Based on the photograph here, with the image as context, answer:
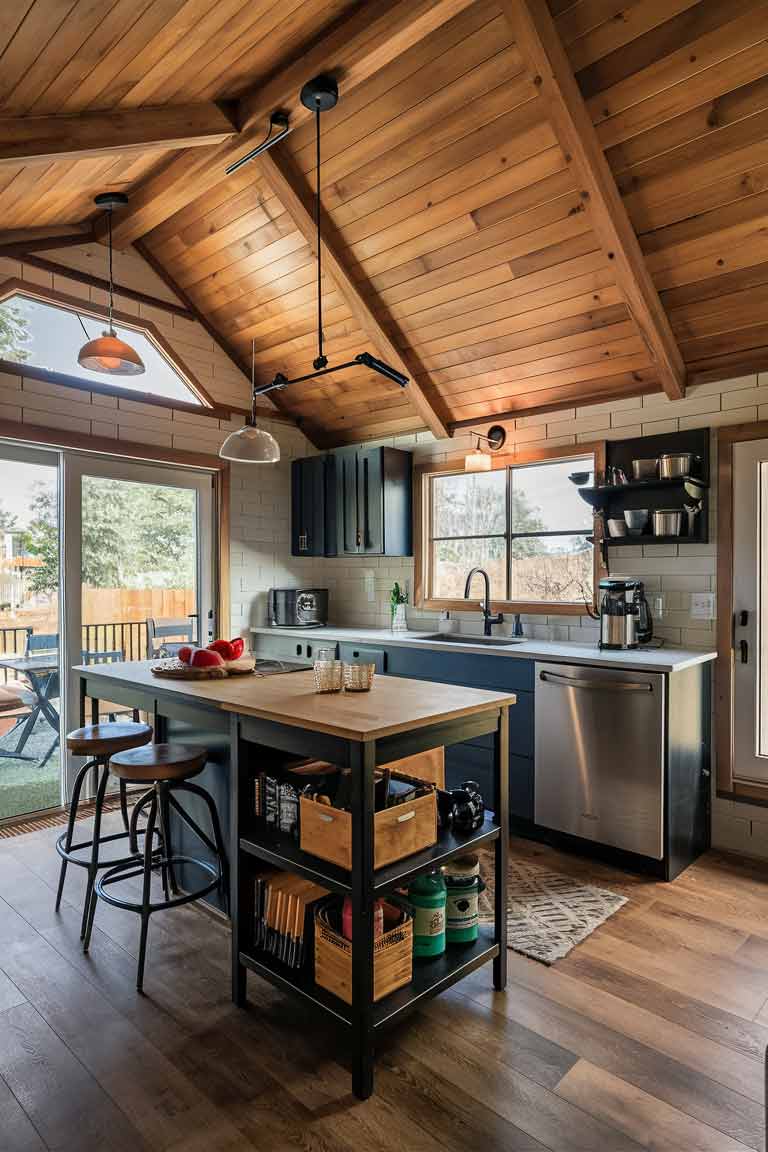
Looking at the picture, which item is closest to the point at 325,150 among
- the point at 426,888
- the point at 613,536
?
the point at 613,536

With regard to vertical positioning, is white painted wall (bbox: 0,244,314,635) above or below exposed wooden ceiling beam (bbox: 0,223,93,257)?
below

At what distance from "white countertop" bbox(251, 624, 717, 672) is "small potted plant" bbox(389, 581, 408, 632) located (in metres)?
0.16

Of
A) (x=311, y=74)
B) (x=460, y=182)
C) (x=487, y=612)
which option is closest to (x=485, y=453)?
(x=487, y=612)

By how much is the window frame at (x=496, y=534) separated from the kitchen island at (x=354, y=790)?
1.85m

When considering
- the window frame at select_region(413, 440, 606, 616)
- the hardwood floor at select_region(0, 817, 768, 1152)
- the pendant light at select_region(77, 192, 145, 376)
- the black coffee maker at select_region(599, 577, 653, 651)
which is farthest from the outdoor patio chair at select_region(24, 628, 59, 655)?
the black coffee maker at select_region(599, 577, 653, 651)

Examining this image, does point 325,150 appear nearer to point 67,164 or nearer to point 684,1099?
point 67,164

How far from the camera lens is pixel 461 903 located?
227 centimetres

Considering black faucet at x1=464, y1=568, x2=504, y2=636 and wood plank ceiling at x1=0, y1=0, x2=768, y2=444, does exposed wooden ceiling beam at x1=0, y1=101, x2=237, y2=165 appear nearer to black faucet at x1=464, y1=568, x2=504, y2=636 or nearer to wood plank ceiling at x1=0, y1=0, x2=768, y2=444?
wood plank ceiling at x1=0, y1=0, x2=768, y2=444

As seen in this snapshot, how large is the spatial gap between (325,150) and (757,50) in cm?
197

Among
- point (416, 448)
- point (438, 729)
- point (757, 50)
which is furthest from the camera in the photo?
point (416, 448)

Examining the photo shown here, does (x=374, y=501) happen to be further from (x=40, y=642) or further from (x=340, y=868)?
(x=340, y=868)

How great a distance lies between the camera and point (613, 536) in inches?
151

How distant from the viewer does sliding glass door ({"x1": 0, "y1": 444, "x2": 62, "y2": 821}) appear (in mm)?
3916

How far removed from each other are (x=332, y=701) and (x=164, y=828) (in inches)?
48.7
